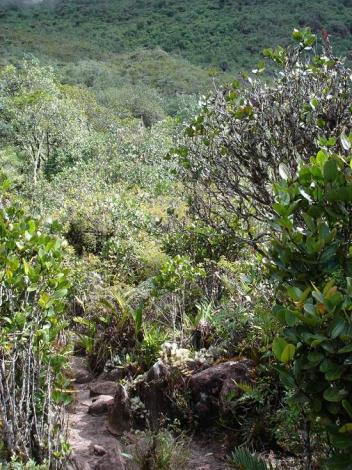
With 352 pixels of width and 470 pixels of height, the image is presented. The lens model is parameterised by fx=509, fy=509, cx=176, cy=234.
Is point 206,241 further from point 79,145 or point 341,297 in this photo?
point 79,145

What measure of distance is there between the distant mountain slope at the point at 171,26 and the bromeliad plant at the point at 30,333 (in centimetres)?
4260

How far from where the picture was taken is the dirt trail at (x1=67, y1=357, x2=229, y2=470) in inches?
142

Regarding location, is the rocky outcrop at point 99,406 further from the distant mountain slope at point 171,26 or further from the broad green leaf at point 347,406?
the distant mountain slope at point 171,26

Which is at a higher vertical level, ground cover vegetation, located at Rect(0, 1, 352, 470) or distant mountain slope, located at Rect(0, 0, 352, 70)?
distant mountain slope, located at Rect(0, 0, 352, 70)

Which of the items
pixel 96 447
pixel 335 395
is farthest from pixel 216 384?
pixel 335 395

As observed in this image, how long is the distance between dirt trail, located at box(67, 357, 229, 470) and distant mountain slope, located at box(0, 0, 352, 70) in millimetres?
41478

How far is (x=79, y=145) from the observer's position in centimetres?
2267

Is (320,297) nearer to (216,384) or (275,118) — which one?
(275,118)

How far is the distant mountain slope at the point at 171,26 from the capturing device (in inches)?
2019

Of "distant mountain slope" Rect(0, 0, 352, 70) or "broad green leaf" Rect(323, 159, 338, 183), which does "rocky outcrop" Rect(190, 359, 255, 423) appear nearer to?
"broad green leaf" Rect(323, 159, 338, 183)

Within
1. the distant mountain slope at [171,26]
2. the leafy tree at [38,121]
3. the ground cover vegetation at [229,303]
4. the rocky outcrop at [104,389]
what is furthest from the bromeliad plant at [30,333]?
the distant mountain slope at [171,26]

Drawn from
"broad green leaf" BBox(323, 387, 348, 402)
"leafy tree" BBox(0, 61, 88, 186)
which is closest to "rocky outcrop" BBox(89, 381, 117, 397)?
"broad green leaf" BBox(323, 387, 348, 402)

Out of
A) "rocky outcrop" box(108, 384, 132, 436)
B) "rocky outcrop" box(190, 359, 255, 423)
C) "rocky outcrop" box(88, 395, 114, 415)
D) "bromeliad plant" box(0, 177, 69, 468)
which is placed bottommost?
"rocky outcrop" box(88, 395, 114, 415)

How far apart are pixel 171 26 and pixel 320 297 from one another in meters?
68.8
